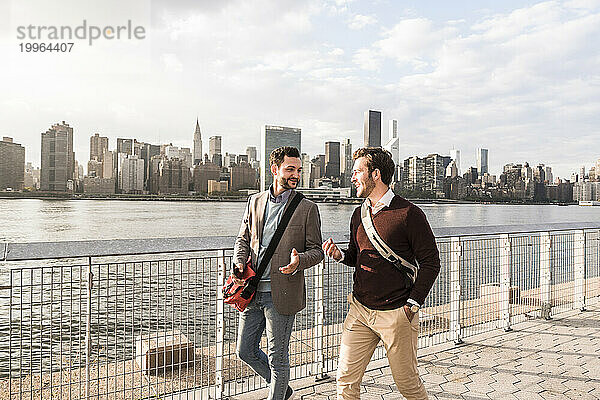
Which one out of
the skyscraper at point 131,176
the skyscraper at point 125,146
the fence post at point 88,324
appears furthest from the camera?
the skyscraper at point 125,146

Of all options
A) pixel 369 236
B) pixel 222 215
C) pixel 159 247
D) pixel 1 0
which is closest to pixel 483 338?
pixel 369 236

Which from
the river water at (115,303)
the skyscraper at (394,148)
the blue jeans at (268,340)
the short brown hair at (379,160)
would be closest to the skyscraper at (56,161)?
the skyscraper at (394,148)

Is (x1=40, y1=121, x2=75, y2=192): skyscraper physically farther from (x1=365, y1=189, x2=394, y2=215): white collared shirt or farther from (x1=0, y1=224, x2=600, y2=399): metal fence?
(x1=365, y1=189, x2=394, y2=215): white collared shirt

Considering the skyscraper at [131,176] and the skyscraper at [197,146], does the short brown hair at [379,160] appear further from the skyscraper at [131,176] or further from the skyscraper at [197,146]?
the skyscraper at [197,146]

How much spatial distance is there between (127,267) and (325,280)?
5.10 feet

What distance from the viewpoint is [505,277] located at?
5328 mm

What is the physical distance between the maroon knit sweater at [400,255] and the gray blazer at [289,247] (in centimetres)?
31

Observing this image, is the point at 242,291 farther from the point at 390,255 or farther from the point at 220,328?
the point at 390,255

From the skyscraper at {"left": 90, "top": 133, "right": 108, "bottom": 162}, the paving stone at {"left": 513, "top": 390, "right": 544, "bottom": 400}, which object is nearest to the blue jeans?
the paving stone at {"left": 513, "top": 390, "right": 544, "bottom": 400}

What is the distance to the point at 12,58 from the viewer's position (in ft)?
174

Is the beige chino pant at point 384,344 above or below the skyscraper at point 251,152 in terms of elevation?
below

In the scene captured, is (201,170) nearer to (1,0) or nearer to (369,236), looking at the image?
(1,0)

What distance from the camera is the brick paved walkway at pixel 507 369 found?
3.66 metres

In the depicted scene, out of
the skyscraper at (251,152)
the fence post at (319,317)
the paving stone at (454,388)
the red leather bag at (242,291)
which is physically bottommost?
the paving stone at (454,388)
